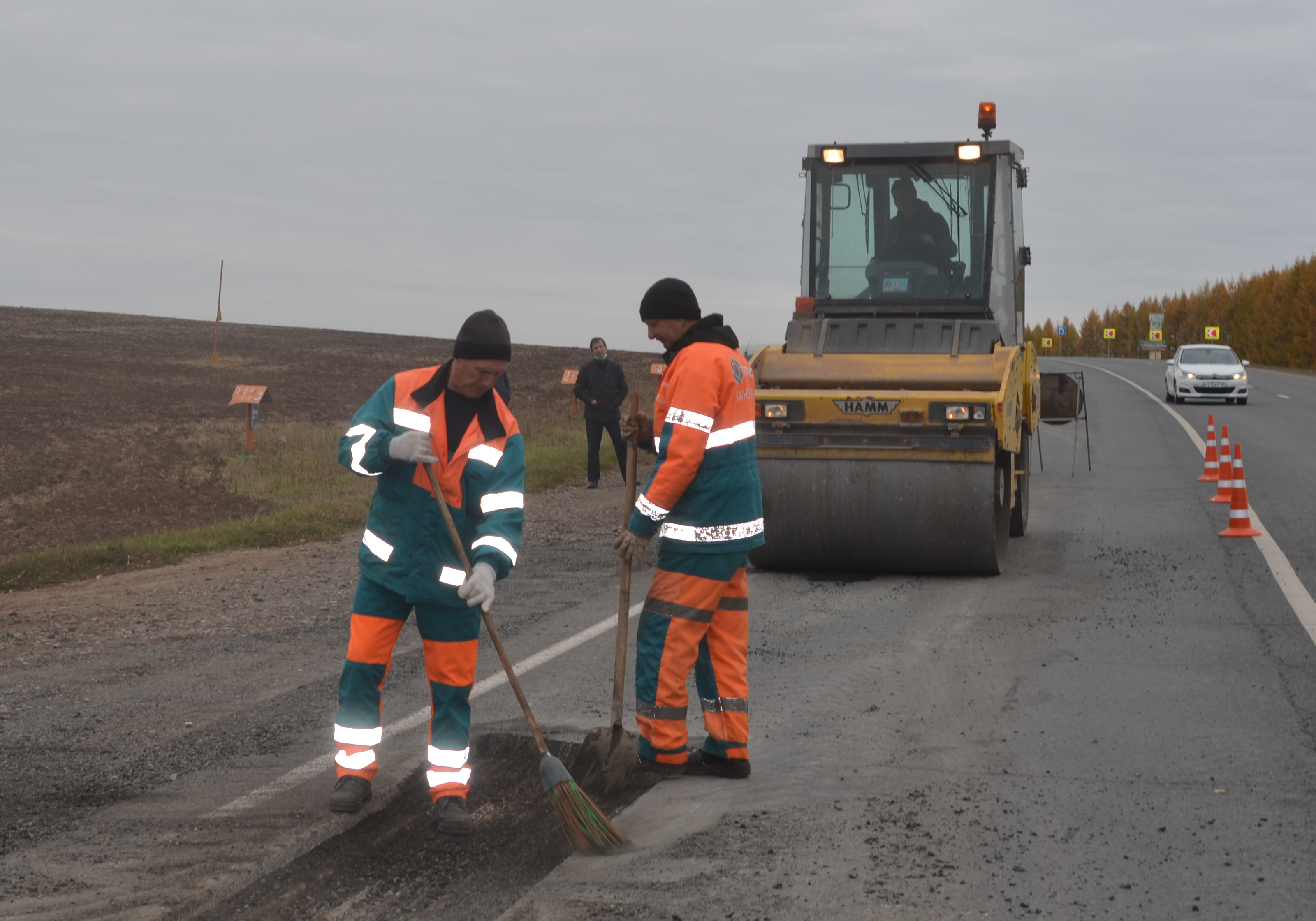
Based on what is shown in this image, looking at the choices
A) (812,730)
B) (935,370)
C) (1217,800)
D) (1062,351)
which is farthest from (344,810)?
(1062,351)

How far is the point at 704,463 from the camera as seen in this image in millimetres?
5074

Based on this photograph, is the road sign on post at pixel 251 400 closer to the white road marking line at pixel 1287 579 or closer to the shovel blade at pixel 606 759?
the white road marking line at pixel 1287 579

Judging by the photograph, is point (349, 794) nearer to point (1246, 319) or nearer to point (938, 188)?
point (938, 188)

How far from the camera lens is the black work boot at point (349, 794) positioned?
4.48 m

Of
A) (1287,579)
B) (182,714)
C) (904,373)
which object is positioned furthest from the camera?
(904,373)

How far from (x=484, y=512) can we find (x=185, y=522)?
35.1 feet

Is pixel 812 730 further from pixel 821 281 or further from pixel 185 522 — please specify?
pixel 185 522

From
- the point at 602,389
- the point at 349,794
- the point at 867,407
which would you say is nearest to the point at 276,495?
the point at 602,389

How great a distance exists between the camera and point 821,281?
10711mm

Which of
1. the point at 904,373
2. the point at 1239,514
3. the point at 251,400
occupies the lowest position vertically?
the point at 1239,514

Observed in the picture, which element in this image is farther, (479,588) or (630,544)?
(630,544)

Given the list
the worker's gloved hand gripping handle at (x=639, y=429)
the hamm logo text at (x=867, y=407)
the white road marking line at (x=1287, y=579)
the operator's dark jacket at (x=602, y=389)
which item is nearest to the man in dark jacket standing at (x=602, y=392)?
the operator's dark jacket at (x=602, y=389)

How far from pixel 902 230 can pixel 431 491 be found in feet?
23.2

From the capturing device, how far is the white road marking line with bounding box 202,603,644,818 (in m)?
4.70
